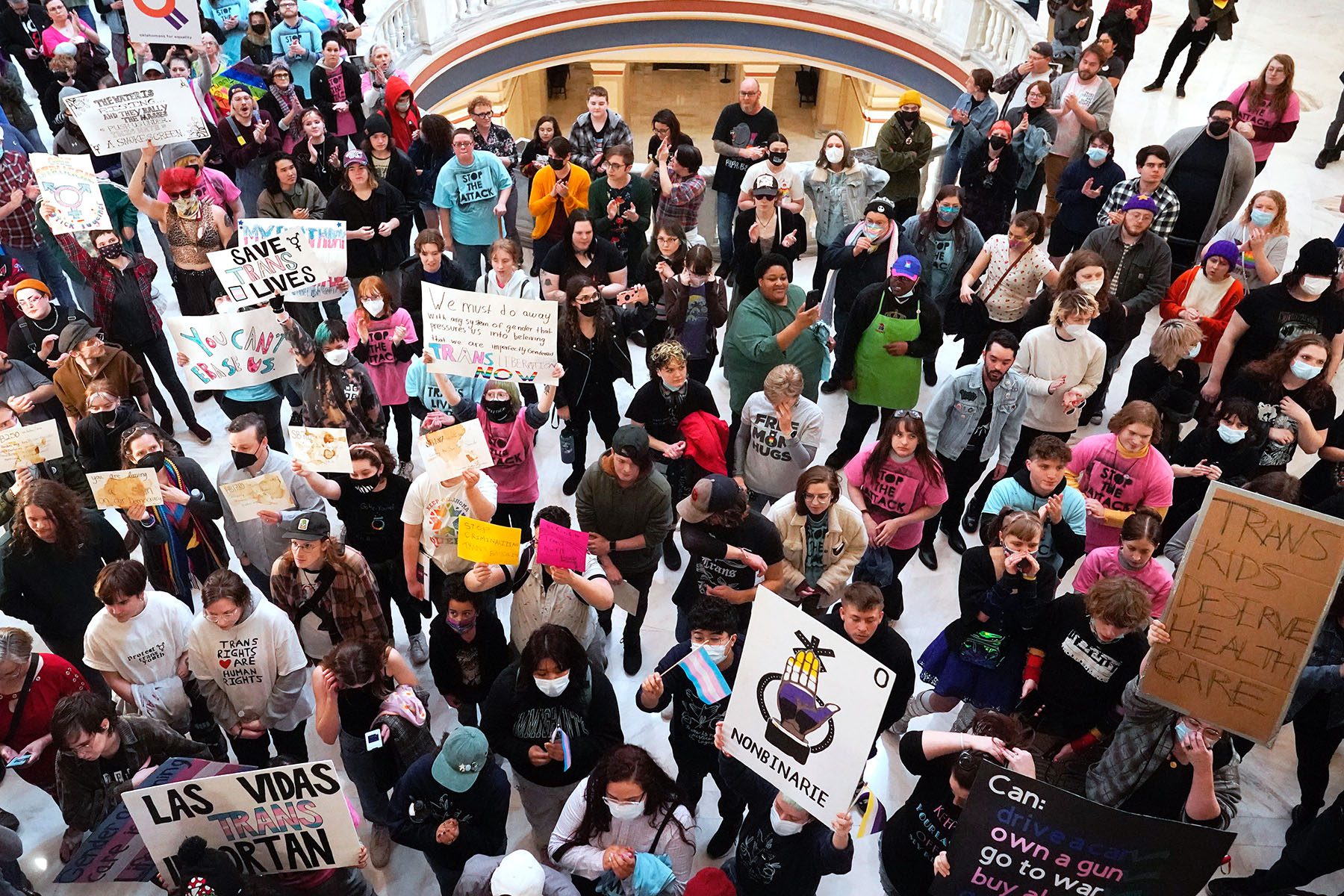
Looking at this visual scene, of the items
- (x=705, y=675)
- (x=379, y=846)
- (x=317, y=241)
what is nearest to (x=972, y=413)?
(x=705, y=675)

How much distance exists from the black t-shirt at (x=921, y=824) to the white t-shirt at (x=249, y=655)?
285cm

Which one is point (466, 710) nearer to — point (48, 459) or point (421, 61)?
point (48, 459)

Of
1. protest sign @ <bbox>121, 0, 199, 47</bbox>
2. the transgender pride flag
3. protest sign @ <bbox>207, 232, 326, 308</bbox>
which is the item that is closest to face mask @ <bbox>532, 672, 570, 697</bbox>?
the transgender pride flag

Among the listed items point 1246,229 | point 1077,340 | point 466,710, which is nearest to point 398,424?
point 466,710

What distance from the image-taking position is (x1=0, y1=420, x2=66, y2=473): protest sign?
564cm

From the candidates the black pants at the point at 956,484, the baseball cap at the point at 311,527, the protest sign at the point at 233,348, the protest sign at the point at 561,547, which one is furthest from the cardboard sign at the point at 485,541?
the black pants at the point at 956,484

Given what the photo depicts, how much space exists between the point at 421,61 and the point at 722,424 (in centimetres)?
944

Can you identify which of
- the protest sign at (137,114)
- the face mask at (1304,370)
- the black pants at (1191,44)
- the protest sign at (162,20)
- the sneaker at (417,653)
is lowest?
the sneaker at (417,653)

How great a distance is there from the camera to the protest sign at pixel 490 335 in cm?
621

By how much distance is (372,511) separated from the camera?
220 inches

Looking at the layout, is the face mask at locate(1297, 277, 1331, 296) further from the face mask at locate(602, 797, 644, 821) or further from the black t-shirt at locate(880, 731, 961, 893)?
the face mask at locate(602, 797, 644, 821)

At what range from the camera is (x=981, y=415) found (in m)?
6.12

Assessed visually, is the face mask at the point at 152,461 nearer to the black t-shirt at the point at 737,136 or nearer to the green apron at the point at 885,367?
the green apron at the point at 885,367

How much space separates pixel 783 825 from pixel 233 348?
4.52m
